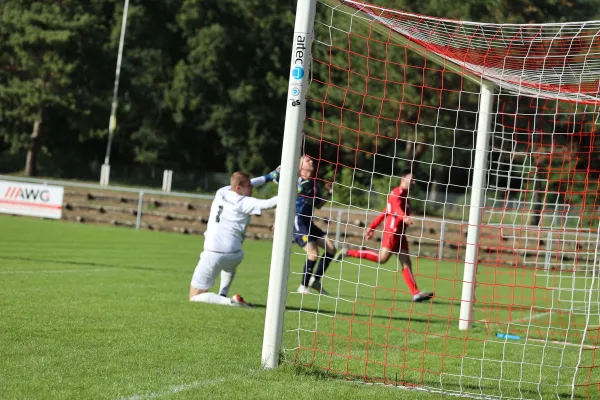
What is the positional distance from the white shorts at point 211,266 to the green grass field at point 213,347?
33cm

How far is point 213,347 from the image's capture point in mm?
7500

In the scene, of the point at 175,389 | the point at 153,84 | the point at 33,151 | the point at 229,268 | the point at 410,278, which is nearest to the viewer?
the point at 175,389

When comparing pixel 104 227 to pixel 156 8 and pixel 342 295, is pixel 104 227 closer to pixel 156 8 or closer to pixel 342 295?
pixel 342 295

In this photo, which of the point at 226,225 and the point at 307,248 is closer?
the point at 226,225

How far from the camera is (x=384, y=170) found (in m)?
55.8

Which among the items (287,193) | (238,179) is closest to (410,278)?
(238,179)

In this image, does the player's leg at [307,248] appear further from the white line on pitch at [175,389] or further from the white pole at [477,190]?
the white line on pitch at [175,389]

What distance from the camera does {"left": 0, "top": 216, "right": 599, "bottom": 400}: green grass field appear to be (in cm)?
595

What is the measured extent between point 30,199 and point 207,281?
43.4 ft

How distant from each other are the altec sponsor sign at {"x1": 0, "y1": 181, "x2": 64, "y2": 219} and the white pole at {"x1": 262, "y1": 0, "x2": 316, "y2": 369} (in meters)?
16.4

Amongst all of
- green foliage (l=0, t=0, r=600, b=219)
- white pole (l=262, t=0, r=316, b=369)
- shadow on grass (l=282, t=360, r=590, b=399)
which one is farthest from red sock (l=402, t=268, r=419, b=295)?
green foliage (l=0, t=0, r=600, b=219)

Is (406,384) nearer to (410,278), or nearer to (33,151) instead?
(410,278)

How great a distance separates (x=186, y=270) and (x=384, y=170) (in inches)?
1615

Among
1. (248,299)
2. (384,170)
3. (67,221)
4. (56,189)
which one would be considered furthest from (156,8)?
(248,299)
